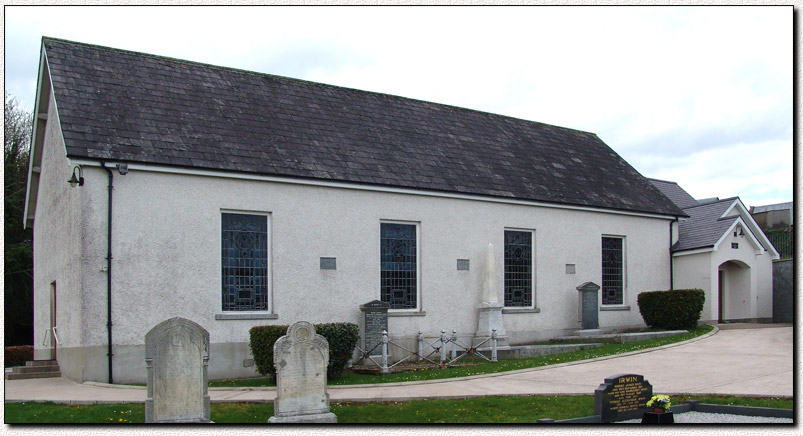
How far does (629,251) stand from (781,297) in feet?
23.1

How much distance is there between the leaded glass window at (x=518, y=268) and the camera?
78.2 feet

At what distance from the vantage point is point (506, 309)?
23.4m

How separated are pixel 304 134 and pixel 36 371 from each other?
946cm

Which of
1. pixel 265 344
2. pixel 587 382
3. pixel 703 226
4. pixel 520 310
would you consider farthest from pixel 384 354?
pixel 703 226

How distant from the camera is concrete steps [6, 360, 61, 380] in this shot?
2044 centimetres

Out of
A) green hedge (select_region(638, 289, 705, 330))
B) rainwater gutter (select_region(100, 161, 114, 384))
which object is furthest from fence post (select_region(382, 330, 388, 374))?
green hedge (select_region(638, 289, 705, 330))

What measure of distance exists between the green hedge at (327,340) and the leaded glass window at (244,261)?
52.8 inches

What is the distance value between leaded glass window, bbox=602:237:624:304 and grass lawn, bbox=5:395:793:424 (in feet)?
41.2

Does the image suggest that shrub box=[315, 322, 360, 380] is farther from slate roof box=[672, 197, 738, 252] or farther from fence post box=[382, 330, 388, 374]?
slate roof box=[672, 197, 738, 252]

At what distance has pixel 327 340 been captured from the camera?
17.0 metres

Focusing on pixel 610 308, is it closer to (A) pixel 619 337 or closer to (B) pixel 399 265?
(A) pixel 619 337

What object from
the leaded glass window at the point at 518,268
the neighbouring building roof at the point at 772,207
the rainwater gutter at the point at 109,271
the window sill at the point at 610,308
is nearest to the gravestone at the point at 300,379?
the rainwater gutter at the point at 109,271

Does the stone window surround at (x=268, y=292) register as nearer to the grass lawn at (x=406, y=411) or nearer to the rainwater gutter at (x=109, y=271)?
the rainwater gutter at (x=109, y=271)

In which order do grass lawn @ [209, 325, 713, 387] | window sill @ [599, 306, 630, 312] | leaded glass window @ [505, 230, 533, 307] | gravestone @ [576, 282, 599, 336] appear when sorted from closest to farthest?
grass lawn @ [209, 325, 713, 387]
leaded glass window @ [505, 230, 533, 307]
gravestone @ [576, 282, 599, 336]
window sill @ [599, 306, 630, 312]
